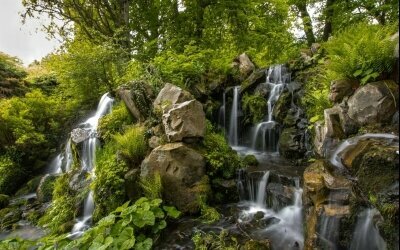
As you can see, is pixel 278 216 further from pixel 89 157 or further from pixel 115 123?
pixel 89 157

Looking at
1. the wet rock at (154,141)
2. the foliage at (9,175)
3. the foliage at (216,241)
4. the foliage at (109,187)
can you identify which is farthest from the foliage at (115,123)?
the foliage at (9,175)

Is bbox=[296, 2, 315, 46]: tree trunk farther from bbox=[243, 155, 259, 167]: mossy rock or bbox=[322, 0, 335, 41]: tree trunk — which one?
bbox=[243, 155, 259, 167]: mossy rock

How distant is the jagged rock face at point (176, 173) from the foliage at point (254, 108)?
3594 mm

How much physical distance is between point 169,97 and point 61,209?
364cm

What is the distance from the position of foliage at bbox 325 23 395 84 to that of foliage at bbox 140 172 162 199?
12.9ft

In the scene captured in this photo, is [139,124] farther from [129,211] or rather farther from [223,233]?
[223,233]

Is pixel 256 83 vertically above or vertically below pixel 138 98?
above

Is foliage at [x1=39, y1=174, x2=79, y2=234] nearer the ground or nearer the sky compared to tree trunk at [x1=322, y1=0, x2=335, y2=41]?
nearer the ground

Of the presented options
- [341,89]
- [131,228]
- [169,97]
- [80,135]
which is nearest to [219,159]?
[169,97]

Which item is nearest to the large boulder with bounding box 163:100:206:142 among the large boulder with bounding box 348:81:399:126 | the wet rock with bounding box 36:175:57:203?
the large boulder with bounding box 348:81:399:126

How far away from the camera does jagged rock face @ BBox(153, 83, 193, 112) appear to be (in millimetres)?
7188

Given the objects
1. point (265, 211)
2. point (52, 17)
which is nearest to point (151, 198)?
point (265, 211)

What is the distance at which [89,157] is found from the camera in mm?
8703

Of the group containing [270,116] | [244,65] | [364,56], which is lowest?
[270,116]
